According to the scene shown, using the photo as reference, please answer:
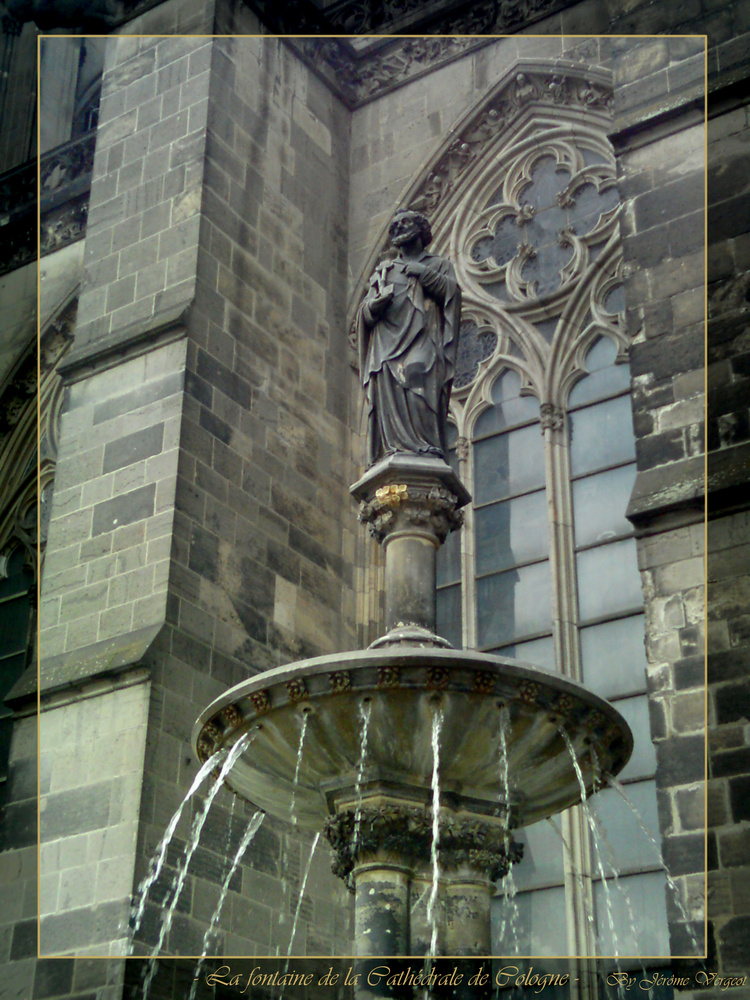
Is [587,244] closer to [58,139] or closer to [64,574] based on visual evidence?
[64,574]

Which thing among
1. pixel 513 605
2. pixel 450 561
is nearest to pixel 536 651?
pixel 513 605

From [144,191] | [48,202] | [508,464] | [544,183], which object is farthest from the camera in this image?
[48,202]

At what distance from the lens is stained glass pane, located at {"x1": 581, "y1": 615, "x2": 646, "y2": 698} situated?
10.5 metres

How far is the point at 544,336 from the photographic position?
1236cm

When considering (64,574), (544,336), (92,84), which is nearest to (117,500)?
(64,574)

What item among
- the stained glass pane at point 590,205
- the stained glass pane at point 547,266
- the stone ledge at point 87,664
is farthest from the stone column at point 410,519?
the stained glass pane at point 590,205

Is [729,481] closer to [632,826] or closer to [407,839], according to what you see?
[407,839]

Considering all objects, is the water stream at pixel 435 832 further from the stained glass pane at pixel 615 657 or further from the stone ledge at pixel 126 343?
the stone ledge at pixel 126 343

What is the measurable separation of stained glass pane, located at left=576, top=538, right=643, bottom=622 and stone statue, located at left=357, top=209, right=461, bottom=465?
338cm

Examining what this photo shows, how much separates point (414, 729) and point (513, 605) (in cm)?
457

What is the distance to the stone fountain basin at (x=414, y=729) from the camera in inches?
263

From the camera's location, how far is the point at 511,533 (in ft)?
38.2

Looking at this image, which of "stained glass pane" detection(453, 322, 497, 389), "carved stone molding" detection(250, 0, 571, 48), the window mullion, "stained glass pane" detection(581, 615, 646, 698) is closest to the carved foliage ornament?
"carved stone molding" detection(250, 0, 571, 48)

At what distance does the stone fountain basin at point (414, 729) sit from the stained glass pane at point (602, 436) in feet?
14.2
